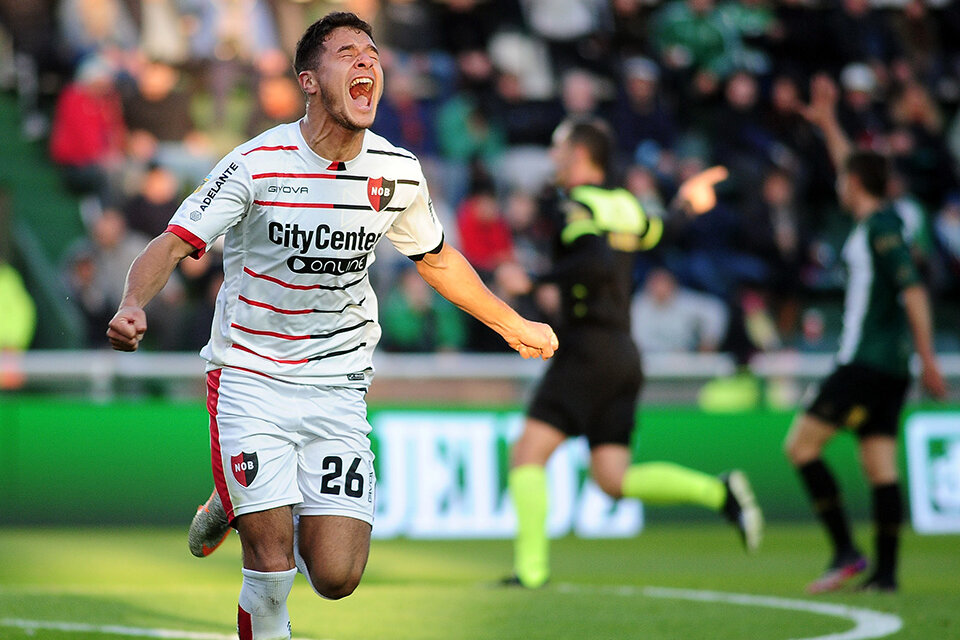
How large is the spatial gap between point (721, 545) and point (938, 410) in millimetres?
2669

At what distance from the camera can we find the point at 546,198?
1498cm

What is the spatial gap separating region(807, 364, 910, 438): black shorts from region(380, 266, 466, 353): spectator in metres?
5.35

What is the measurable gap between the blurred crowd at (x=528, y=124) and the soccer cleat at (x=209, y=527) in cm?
698

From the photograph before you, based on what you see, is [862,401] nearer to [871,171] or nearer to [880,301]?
[880,301]

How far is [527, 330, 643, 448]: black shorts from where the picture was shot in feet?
25.7

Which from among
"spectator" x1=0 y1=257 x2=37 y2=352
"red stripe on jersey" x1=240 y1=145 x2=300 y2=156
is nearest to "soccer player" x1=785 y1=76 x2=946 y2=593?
"red stripe on jersey" x1=240 y1=145 x2=300 y2=156

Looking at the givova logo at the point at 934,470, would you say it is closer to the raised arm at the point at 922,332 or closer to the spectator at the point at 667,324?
the spectator at the point at 667,324

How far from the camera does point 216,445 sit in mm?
4918

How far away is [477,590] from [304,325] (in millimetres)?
3153

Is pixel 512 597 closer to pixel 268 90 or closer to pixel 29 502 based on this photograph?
pixel 29 502

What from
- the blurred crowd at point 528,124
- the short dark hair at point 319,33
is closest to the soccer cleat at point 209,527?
the short dark hair at point 319,33

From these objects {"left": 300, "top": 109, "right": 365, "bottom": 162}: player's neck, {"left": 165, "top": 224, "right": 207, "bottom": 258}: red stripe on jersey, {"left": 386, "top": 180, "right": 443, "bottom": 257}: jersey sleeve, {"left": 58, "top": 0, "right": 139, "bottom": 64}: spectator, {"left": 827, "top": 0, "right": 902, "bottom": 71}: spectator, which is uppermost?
{"left": 827, "top": 0, "right": 902, "bottom": 71}: spectator

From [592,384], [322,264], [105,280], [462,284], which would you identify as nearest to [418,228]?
[462,284]

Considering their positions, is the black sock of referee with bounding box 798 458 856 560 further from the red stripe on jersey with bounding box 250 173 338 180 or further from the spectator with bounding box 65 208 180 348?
the spectator with bounding box 65 208 180 348
